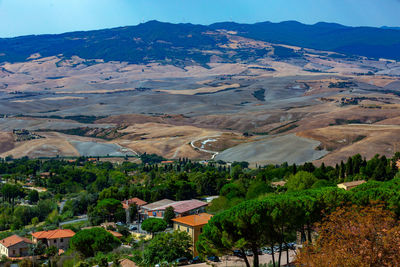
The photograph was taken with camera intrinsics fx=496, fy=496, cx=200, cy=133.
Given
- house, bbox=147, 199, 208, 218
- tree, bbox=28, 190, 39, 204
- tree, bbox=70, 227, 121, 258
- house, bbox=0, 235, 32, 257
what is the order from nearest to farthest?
tree, bbox=70, 227, 121, 258 < house, bbox=0, 235, 32, 257 < house, bbox=147, 199, 208, 218 < tree, bbox=28, 190, 39, 204

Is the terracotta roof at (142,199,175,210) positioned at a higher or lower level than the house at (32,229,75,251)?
lower

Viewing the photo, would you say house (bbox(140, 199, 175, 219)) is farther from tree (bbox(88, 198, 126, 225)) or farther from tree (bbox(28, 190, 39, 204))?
tree (bbox(28, 190, 39, 204))

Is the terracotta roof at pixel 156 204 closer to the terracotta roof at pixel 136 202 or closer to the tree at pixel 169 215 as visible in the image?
the terracotta roof at pixel 136 202

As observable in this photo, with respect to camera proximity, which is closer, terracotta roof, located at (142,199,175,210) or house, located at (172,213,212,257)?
house, located at (172,213,212,257)

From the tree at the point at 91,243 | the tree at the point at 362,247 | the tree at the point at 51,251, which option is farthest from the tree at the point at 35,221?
the tree at the point at 362,247

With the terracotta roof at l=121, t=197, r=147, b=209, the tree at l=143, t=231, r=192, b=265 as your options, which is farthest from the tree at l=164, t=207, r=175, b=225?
the tree at l=143, t=231, r=192, b=265

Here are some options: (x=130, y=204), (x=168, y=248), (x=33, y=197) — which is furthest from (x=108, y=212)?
(x=168, y=248)
